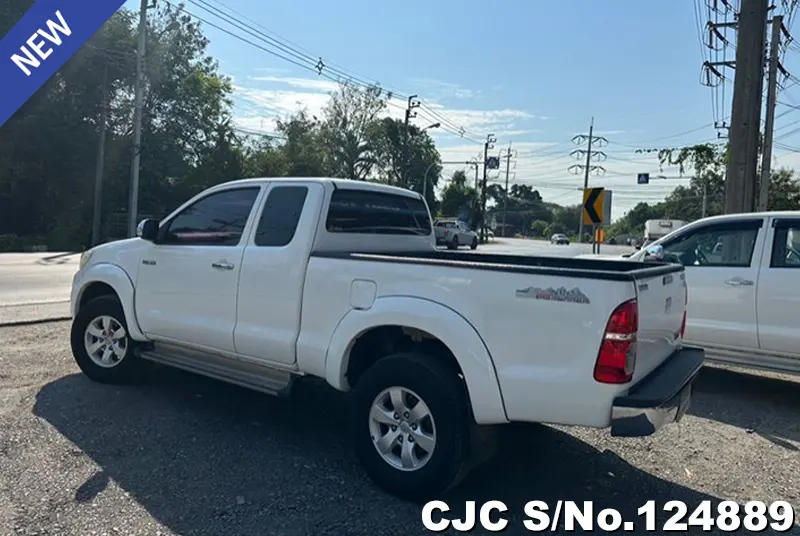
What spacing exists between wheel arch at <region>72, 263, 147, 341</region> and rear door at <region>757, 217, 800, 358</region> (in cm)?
587

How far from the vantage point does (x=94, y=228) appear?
97.9ft

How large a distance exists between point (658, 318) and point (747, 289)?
3.13m

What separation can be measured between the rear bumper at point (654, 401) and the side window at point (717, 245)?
115 inches

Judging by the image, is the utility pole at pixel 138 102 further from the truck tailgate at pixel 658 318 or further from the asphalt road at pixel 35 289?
the truck tailgate at pixel 658 318

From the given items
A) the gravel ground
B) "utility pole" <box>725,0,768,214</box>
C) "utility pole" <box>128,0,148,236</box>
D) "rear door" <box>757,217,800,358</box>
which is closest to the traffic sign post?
"utility pole" <box>725,0,768,214</box>

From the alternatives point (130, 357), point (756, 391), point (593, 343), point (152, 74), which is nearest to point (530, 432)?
point (593, 343)

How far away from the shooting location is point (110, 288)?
19.4ft

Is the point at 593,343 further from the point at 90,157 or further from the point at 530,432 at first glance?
the point at 90,157

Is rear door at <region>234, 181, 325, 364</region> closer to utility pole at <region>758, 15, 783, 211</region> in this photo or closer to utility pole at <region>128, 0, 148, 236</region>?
utility pole at <region>758, 15, 783, 211</region>

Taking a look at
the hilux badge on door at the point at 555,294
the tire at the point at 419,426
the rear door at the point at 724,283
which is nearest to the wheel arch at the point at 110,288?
the tire at the point at 419,426

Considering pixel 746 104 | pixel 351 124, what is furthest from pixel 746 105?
pixel 351 124

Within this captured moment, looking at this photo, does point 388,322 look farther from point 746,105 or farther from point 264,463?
point 746,105

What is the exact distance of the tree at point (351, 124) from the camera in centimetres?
5506

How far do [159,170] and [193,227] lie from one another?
104ft
